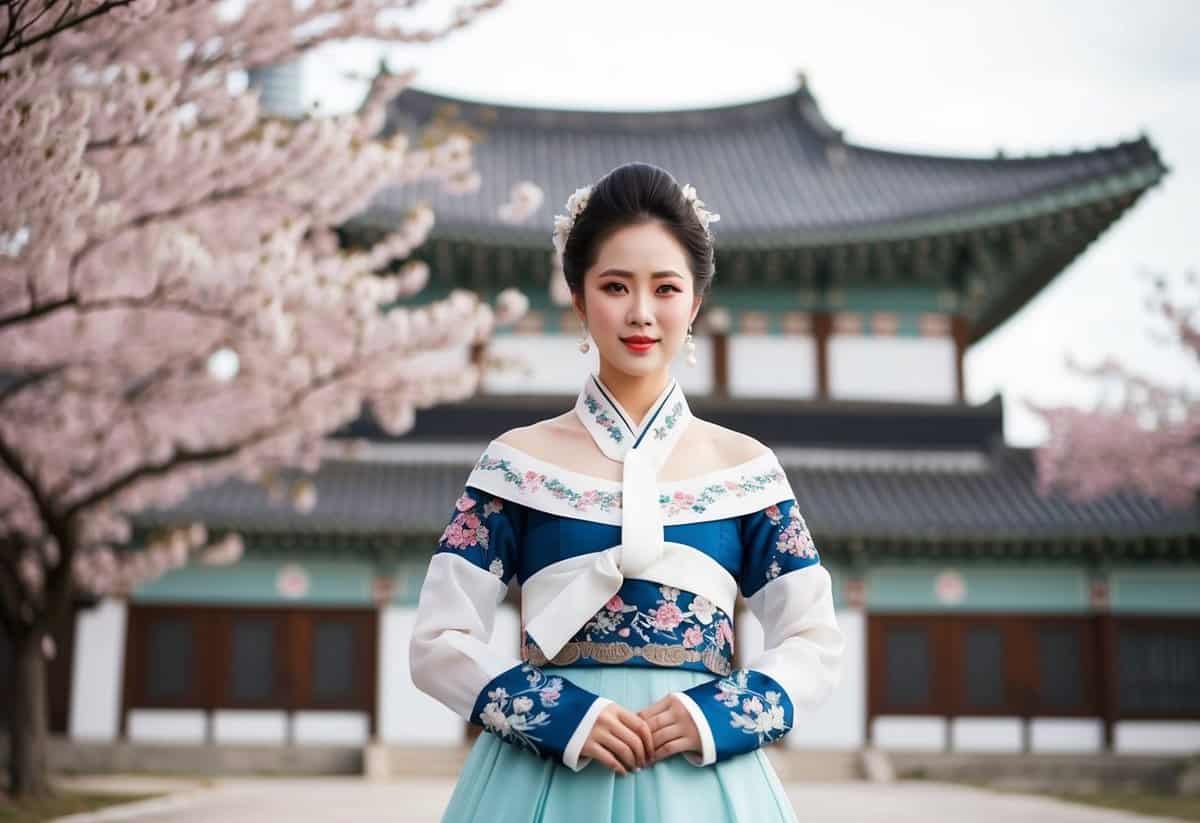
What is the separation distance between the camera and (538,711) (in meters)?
2.50

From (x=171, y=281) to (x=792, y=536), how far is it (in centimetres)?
688

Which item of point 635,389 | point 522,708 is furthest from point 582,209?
point 522,708

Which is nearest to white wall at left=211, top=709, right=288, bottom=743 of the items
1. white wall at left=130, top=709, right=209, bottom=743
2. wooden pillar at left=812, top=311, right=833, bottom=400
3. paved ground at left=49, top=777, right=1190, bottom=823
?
white wall at left=130, top=709, right=209, bottom=743

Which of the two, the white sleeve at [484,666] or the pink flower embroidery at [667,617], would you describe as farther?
the pink flower embroidery at [667,617]

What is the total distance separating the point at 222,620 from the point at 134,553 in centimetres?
139

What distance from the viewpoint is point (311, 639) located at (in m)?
16.6

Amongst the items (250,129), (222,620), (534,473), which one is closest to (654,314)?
(534,473)

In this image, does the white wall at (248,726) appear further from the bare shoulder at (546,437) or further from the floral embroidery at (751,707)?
the floral embroidery at (751,707)

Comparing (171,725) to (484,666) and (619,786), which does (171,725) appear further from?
(619,786)

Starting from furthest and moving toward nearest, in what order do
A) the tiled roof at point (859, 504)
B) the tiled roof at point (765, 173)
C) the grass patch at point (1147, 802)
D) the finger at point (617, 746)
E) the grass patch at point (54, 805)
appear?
the tiled roof at point (765, 173)
the tiled roof at point (859, 504)
the grass patch at point (1147, 802)
the grass patch at point (54, 805)
the finger at point (617, 746)

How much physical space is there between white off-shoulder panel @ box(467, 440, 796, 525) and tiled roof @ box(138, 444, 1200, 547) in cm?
1314

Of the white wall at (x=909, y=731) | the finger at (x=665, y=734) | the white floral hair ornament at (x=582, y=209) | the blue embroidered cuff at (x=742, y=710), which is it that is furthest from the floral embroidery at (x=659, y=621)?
the white wall at (x=909, y=731)

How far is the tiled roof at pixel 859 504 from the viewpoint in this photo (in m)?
16.0

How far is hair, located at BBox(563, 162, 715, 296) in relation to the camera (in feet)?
9.20
